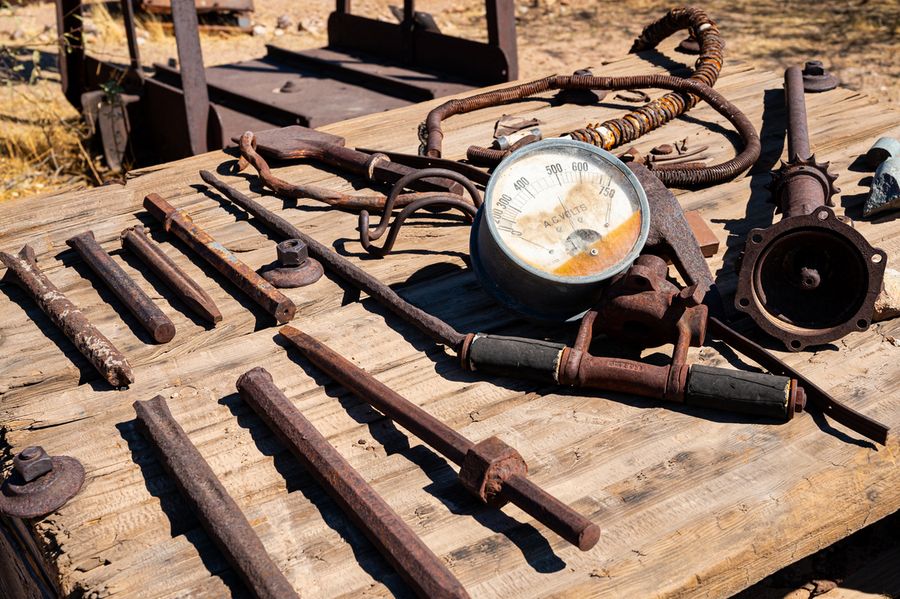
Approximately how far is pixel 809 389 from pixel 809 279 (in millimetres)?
358

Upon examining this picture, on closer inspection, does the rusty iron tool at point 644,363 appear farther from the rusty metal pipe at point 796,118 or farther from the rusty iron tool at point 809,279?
the rusty metal pipe at point 796,118

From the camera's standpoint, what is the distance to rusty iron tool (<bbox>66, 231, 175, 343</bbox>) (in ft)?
9.34

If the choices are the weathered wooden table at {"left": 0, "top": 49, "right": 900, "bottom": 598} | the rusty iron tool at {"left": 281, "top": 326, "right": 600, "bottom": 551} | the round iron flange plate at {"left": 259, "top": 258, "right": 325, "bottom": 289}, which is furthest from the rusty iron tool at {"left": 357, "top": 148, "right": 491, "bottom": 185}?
the rusty iron tool at {"left": 281, "top": 326, "right": 600, "bottom": 551}

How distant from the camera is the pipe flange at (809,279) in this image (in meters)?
2.50

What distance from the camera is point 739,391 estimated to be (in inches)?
91.6

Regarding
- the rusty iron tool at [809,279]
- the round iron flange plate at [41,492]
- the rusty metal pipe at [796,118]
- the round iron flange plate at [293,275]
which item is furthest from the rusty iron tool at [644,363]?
the rusty metal pipe at [796,118]

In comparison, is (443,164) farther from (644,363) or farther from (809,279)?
(809,279)

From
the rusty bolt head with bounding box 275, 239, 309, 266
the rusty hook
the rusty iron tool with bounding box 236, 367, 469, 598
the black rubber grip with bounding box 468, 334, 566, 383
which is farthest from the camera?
the rusty hook

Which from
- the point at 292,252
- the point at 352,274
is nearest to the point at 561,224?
the point at 352,274

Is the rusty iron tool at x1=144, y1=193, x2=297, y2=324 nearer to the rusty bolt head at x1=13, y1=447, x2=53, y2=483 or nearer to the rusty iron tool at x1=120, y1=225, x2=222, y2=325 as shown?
the rusty iron tool at x1=120, y1=225, x2=222, y2=325

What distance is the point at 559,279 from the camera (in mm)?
2584

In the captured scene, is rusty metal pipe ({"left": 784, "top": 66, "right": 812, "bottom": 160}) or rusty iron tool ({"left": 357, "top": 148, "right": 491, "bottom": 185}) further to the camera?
rusty metal pipe ({"left": 784, "top": 66, "right": 812, "bottom": 160})

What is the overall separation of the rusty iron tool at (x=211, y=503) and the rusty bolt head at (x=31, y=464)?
26cm

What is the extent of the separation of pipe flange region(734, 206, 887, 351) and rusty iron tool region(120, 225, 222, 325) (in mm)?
1722
